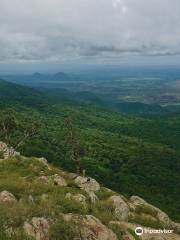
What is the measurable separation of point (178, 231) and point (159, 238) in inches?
284

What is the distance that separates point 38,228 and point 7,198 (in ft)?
31.5

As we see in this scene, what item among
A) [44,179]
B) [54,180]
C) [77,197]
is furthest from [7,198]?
[54,180]

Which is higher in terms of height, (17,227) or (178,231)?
(17,227)

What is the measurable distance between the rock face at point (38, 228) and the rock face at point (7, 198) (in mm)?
7121

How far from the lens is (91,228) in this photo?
31.9 metres

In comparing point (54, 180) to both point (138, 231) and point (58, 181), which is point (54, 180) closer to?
point (58, 181)

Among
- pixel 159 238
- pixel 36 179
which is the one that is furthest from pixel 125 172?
pixel 159 238

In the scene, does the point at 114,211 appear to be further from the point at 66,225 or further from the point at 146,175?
the point at 146,175

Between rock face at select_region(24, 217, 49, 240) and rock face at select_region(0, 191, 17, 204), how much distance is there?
23.4 ft

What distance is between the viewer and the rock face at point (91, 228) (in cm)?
3072

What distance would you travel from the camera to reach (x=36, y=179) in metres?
54.2

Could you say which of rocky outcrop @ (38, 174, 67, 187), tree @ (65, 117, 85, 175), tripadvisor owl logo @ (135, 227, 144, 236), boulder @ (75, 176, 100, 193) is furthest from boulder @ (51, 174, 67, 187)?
tree @ (65, 117, 85, 175)

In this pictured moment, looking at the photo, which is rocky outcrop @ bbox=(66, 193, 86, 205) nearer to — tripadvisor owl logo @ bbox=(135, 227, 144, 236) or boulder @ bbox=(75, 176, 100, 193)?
tripadvisor owl logo @ bbox=(135, 227, 144, 236)

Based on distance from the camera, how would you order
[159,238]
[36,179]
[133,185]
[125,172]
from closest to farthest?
[159,238]
[36,179]
[133,185]
[125,172]
